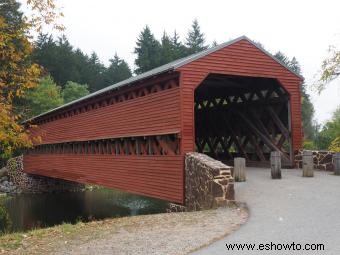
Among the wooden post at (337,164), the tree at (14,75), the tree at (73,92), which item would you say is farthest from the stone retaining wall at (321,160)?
the tree at (73,92)

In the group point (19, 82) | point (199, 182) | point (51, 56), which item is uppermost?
point (51, 56)

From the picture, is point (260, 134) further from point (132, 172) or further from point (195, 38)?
point (195, 38)

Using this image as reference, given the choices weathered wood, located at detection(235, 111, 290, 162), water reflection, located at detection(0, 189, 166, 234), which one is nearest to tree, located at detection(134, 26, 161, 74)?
water reflection, located at detection(0, 189, 166, 234)

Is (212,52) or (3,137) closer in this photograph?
(3,137)

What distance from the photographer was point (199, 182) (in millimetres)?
11125

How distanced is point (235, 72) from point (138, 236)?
301 inches

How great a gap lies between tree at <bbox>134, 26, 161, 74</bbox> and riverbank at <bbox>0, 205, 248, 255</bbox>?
4869 centimetres

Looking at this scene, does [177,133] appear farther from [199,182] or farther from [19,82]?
[19,82]

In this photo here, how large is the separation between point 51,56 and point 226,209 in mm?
51693

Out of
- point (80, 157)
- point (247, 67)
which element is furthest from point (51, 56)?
point (247, 67)

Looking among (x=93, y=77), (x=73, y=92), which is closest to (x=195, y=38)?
(x=93, y=77)

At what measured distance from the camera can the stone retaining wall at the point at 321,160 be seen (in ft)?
48.0

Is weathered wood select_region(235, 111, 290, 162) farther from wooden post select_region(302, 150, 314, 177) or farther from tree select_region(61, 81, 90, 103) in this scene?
tree select_region(61, 81, 90, 103)

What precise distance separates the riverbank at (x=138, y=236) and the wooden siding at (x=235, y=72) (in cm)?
366
